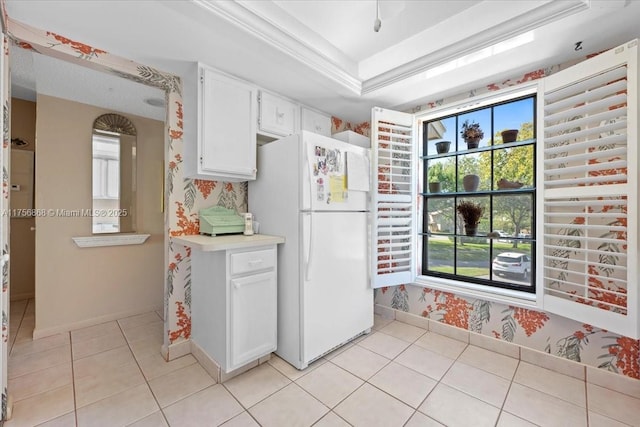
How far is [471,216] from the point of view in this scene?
8.01ft

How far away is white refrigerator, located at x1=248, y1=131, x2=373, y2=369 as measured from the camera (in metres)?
1.96

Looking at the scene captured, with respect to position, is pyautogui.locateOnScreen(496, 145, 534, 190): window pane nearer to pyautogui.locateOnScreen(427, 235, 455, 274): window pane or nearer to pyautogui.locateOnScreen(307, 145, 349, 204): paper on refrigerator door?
pyautogui.locateOnScreen(427, 235, 455, 274): window pane

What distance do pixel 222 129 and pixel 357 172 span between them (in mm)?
1107

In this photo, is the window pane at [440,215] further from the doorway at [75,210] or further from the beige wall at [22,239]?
the beige wall at [22,239]

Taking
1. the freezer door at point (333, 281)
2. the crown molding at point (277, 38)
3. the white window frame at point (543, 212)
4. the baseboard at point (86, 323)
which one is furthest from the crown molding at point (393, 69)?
the baseboard at point (86, 323)

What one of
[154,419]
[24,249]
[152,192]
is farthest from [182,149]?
[24,249]

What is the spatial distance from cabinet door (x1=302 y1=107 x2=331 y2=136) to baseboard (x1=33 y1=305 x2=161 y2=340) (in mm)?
2635

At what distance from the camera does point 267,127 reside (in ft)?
7.70

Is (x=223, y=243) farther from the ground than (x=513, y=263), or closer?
farther from the ground

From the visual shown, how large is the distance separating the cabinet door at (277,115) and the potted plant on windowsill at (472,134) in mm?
1566

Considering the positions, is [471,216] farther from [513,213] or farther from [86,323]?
[86,323]

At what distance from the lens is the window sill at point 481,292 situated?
2.08 metres

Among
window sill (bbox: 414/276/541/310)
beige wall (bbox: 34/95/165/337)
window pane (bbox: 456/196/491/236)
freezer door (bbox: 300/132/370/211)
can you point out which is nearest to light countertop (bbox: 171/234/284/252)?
freezer door (bbox: 300/132/370/211)

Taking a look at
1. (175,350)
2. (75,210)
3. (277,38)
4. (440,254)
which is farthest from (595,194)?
(75,210)
